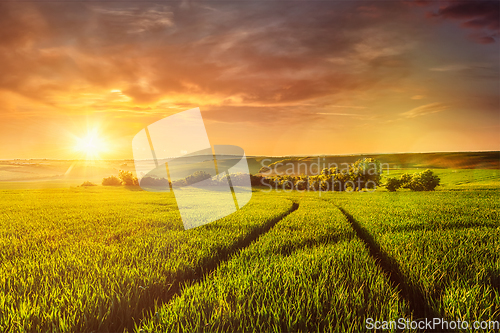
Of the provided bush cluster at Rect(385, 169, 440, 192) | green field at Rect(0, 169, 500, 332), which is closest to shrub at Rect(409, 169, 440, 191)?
bush cluster at Rect(385, 169, 440, 192)

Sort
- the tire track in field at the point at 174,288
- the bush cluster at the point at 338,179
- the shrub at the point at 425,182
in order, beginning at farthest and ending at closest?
the bush cluster at the point at 338,179, the shrub at the point at 425,182, the tire track in field at the point at 174,288

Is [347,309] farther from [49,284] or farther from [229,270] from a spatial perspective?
[49,284]

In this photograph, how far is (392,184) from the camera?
38.2 metres

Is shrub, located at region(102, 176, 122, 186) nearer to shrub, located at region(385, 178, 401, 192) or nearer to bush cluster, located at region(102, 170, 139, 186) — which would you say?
bush cluster, located at region(102, 170, 139, 186)

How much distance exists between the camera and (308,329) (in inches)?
87.4

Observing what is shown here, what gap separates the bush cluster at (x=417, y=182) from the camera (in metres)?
36.2

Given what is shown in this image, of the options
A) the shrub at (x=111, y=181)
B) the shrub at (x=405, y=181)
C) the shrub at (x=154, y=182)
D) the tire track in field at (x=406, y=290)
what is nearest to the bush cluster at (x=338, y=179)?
the shrub at (x=405, y=181)

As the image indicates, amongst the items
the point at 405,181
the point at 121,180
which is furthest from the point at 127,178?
the point at 405,181

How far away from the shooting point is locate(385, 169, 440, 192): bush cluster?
36.2 metres

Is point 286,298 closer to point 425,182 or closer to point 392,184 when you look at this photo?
point 392,184

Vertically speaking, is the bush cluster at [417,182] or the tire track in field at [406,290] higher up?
the tire track in field at [406,290]

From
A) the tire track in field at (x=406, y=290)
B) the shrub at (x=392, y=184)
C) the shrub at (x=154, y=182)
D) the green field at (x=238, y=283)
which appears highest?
the green field at (x=238, y=283)

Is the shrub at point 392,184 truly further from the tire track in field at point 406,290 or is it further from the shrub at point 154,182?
the tire track in field at point 406,290

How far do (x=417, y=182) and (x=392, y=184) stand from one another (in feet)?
12.0
